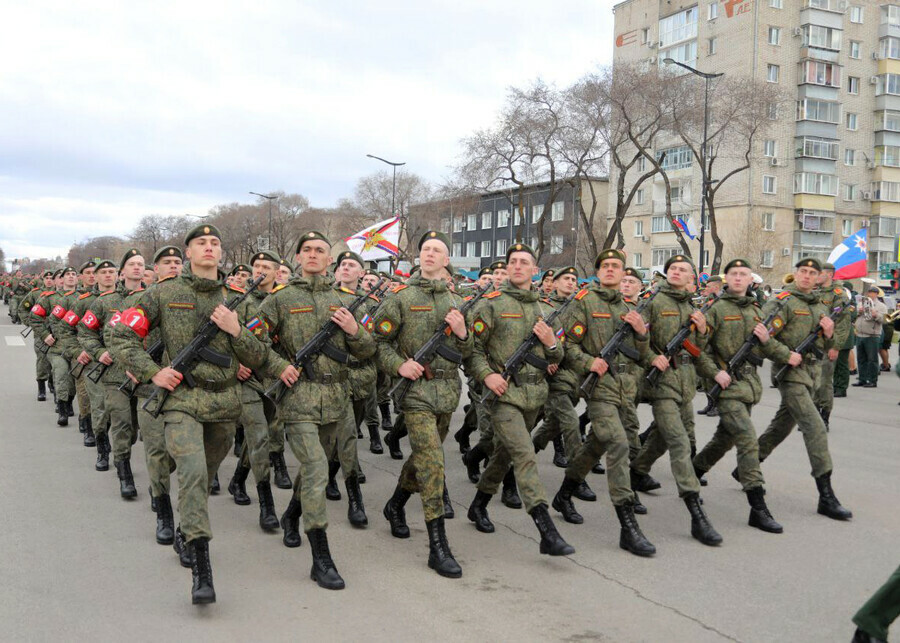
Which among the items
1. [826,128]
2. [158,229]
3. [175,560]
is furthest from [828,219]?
[158,229]

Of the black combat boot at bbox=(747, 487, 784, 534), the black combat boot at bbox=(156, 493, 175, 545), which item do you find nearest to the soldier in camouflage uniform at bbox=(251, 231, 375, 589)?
the black combat boot at bbox=(156, 493, 175, 545)

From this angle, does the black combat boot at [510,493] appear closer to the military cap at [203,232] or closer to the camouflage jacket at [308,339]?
the camouflage jacket at [308,339]

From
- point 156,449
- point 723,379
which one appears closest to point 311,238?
point 156,449

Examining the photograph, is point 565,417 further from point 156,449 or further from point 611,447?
point 156,449

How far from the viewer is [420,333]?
5.68 meters

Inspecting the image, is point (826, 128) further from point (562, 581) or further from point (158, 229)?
point (158, 229)

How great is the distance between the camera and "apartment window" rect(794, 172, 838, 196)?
177 feet

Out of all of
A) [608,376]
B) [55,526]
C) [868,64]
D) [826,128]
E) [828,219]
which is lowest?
[55,526]

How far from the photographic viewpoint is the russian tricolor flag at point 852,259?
47.7ft

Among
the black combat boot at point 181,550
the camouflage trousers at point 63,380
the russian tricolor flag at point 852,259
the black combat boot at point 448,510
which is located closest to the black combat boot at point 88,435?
the camouflage trousers at point 63,380

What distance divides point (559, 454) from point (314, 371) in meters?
4.14

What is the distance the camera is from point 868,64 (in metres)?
56.5

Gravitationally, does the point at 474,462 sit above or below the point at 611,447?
below

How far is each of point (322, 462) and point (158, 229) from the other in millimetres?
92458
